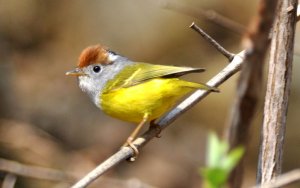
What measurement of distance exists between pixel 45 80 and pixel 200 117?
231cm

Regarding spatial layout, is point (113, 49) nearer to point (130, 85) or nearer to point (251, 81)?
point (130, 85)

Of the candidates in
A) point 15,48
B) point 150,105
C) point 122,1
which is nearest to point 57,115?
point 15,48

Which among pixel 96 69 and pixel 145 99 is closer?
pixel 145 99

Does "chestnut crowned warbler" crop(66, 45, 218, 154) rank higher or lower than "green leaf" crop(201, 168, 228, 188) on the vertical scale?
higher

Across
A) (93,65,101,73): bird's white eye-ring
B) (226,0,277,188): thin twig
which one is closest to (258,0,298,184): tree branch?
(226,0,277,188): thin twig

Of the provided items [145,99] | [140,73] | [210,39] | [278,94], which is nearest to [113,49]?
[140,73]

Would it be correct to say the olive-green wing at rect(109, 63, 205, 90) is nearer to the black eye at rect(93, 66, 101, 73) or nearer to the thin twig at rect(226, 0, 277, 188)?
the black eye at rect(93, 66, 101, 73)

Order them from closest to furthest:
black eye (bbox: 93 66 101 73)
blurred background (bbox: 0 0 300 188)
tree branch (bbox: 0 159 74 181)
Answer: tree branch (bbox: 0 159 74 181) → black eye (bbox: 93 66 101 73) → blurred background (bbox: 0 0 300 188)

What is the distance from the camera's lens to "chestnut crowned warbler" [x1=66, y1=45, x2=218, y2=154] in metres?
3.79

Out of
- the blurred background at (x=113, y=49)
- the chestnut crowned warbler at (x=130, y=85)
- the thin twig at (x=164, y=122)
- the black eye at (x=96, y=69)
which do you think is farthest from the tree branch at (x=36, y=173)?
the blurred background at (x=113, y=49)

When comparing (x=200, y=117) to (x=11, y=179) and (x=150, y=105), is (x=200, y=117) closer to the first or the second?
(x=150, y=105)

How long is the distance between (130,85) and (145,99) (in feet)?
0.86

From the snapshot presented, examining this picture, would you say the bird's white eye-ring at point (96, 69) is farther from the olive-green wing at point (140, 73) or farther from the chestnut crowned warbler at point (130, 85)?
the olive-green wing at point (140, 73)

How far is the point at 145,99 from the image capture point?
153 inches
